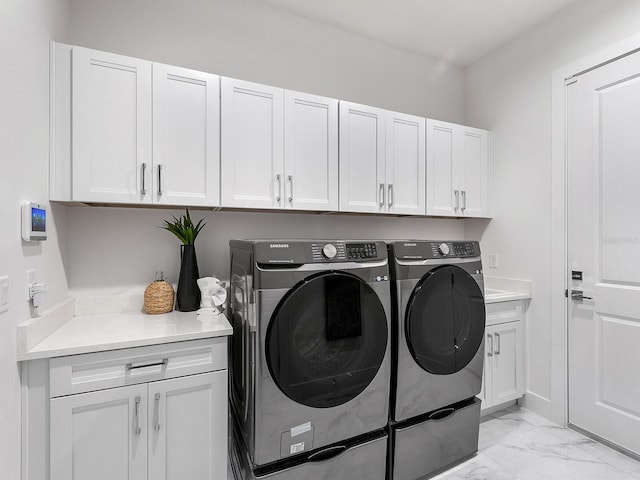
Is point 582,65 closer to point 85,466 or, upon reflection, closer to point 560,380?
point 560,380

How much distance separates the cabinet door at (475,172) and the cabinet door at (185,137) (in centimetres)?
194

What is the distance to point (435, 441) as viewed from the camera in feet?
5.96

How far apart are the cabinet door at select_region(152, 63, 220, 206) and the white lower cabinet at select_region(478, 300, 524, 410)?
6.83 ft

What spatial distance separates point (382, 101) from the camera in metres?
2.74

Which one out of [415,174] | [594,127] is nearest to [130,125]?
[415,174]

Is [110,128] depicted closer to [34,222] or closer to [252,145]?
[34,222]

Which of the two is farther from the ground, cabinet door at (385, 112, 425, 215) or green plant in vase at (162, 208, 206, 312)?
cabinet door at (385, 112, 425, 215)

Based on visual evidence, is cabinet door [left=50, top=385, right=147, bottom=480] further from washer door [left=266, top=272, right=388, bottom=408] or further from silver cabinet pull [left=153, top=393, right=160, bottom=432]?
washer door [left=266, top=272, right=388, bottom=408]

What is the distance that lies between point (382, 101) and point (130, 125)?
6.35 feet

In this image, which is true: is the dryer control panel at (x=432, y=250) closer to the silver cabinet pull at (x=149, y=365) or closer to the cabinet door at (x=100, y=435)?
the silver cabinet pull at (x=149, y=365)

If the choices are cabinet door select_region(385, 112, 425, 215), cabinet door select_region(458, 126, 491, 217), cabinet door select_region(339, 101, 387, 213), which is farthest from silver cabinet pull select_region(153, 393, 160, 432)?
cabinet door select_region(458, 126, 491, 217)

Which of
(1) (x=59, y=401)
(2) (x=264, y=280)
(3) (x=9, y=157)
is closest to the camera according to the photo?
(3) (x=9, y=157)

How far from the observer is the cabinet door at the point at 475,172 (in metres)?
2.68

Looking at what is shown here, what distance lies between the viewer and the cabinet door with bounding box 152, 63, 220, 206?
1684 mm
